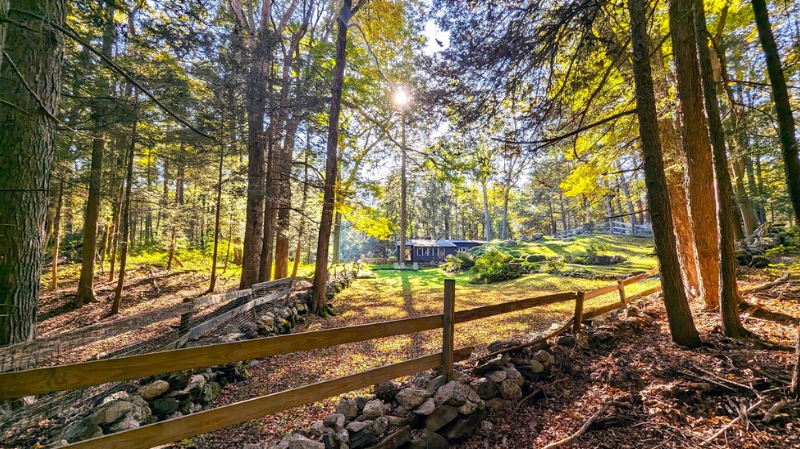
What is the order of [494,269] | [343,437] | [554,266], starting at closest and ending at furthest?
[343,437] < [494,269] < [554,266]

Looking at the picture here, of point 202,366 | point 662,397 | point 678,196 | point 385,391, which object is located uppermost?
point 678,196

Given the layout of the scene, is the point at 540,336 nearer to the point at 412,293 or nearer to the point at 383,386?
the point at 383,386

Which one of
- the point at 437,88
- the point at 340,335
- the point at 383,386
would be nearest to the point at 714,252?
the point at 437,88

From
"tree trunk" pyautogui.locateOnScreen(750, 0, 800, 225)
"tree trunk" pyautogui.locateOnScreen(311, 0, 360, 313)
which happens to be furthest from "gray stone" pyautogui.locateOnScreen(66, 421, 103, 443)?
"tree trunk" pyautogui.locateOnScreen(750, 0, 800, 225)

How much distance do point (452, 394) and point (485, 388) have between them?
57 centimetres

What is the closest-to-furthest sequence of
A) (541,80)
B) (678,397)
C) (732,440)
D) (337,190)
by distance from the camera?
1. (732,440)
2. (678,397)
3. (541,80)
4. (337,190)

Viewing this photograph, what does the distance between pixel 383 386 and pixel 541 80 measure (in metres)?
5.76

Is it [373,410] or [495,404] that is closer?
[373,410]

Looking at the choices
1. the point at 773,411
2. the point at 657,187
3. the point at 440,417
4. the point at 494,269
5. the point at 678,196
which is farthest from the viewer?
the point at 494,269

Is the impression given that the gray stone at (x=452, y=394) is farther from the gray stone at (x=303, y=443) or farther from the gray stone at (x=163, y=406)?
the gray stone at (x=163, y=406)

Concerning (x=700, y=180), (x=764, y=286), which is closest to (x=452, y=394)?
(x=700, y=180)

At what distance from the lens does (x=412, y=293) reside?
1302 cm

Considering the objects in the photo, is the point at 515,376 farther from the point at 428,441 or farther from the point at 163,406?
the point at 163,406

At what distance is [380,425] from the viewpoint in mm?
2641
